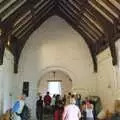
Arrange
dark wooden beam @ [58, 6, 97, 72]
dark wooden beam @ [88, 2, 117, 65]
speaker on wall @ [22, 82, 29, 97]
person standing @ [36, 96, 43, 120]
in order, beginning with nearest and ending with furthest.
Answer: dark wooden beam @ [88, 2, 117, 65], person standing @ [36, 96, 43, 120], dark wooden beam @ [58, 6, 97, 72], speaker on wall @ [22, 82, 29, 97]

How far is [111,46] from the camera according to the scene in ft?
45.5

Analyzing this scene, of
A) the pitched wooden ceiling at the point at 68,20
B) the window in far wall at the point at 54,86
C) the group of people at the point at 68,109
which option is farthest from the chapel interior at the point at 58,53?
the window in far wall at the point at 54,86

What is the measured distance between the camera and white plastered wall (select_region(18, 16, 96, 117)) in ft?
57.4

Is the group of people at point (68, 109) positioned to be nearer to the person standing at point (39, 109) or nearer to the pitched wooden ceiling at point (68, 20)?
the person standing at point (39, 109)

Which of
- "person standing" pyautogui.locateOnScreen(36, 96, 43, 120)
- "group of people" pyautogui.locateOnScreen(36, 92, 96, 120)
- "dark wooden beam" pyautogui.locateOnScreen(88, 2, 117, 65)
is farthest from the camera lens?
"person standing" pyautogui.locateOnScreen(36, 96, 43, 120)

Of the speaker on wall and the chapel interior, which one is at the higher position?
the chapel interior

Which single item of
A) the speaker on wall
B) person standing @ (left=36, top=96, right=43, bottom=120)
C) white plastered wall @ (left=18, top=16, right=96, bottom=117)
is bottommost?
person standing @ (left=36, top=96, right=43, bottom=120)

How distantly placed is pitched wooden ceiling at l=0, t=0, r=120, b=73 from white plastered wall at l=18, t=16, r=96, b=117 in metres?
0.43

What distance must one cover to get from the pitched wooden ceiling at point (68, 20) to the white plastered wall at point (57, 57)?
17.0 inches

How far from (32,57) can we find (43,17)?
2.24 m

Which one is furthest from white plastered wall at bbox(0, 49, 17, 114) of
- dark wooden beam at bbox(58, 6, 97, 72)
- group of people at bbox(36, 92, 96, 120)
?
dark wooden beam at bbox(58, 6, 97, 72)

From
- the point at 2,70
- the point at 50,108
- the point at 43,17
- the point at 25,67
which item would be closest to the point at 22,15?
the point at 2,70

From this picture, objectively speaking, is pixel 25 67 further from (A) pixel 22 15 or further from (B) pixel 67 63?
(A) pixel 22 15

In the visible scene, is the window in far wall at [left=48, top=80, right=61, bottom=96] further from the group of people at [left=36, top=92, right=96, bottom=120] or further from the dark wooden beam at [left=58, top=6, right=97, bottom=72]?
the dark wooden beam at [left=58, top=6, right=97, bottom=72]
